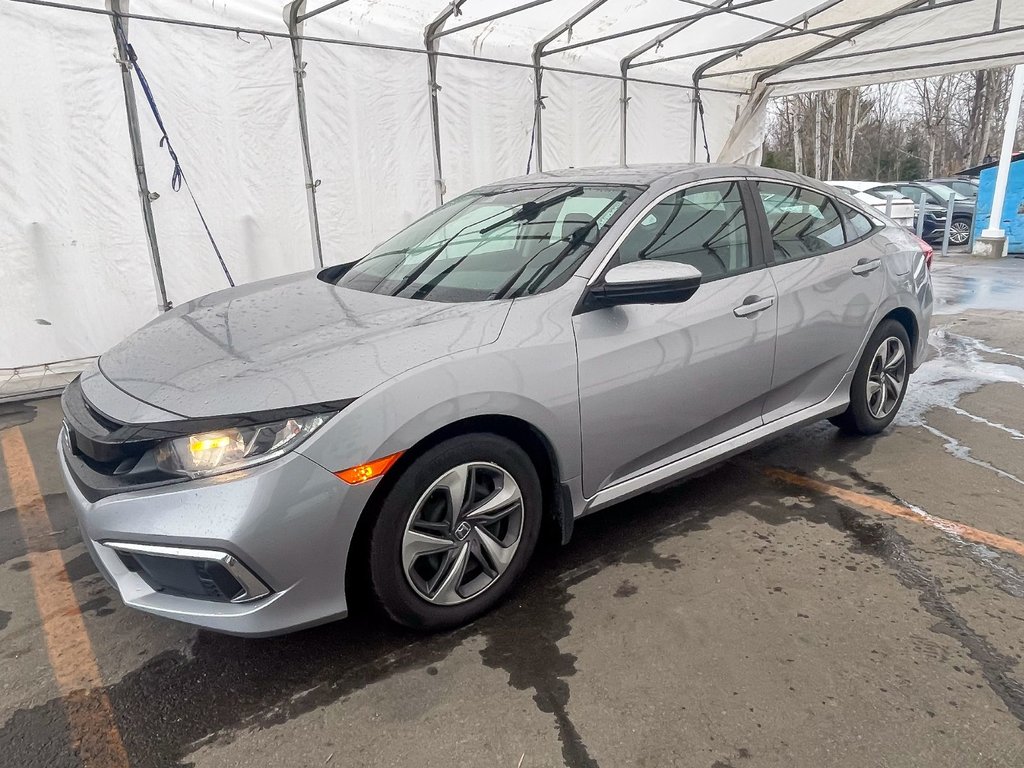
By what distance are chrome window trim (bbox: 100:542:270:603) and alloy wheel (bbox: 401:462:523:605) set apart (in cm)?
45

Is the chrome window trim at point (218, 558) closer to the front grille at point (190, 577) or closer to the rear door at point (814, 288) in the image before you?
the front grille at point (190, 577)

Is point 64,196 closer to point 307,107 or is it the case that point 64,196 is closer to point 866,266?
point 307,107

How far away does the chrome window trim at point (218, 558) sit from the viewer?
199 cm

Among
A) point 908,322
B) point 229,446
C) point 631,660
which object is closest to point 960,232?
point 908,322

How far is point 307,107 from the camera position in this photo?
6707mm

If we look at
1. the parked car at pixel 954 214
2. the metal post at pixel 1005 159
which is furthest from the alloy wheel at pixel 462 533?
the parked car at pixel 954 214

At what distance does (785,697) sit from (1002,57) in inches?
383

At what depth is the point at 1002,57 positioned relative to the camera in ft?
29.2

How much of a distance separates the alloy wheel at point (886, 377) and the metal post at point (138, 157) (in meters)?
5.32

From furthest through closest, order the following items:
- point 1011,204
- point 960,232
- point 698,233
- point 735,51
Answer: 1. point 960,232
2. point 1011,204
3. point 735,51
4. point 698,233

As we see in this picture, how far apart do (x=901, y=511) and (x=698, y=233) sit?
1.55 m

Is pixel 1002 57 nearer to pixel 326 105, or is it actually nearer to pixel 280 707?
pixel 326 105

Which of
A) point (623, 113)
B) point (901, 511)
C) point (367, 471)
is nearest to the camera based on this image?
point (367, 471)

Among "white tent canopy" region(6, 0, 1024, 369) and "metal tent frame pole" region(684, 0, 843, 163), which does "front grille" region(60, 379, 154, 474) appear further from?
"metal tent frame pole" region(684, 0, 843, 163)
